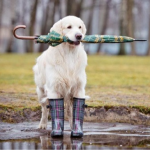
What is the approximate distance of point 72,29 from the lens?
857cm

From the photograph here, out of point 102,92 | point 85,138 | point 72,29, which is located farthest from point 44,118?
point 102,92

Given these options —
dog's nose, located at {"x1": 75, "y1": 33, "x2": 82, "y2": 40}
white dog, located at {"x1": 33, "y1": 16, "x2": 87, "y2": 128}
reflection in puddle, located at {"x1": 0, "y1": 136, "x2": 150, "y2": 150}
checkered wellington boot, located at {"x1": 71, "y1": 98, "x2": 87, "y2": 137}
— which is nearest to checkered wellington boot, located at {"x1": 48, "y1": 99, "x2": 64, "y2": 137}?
white dog, located at {"x1": 33, "y1": 16, "x2": 87, "y2": 128}

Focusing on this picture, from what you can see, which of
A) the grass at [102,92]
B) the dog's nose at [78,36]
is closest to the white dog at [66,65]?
the dog's nose at [78,36]

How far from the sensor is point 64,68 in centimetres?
870

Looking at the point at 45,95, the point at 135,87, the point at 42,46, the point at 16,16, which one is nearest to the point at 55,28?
the point at 45,95

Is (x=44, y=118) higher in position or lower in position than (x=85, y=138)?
higher

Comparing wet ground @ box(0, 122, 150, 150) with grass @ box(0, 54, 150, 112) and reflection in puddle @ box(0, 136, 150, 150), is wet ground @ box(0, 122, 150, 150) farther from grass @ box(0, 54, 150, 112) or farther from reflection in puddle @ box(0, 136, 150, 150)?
grass @ box(0, 54, 150, 112)

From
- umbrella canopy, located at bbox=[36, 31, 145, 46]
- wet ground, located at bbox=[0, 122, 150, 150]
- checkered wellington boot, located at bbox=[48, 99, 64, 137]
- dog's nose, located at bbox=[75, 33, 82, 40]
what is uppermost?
dog's nose, located at bbox=[75, 33, 82, 40]

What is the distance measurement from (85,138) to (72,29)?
5.35 ft

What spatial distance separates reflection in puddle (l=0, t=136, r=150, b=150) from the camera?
780 cm

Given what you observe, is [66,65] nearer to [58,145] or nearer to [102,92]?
[58,145]

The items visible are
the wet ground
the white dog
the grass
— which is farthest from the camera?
the grass

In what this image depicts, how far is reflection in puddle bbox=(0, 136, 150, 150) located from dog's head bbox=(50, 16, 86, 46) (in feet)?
4.76

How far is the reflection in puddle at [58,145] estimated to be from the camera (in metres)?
7.80
